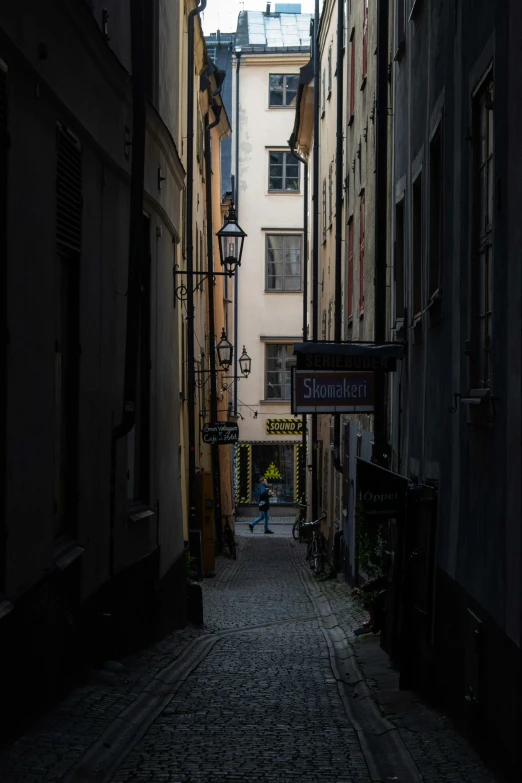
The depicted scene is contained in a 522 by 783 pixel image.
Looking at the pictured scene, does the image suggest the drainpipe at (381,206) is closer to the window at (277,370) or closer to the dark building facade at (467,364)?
the dark building facade at (467,364)

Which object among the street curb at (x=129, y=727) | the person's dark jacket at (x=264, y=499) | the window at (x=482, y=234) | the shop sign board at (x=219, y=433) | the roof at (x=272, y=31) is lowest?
the person's dark jacket at (x=264, y=499)

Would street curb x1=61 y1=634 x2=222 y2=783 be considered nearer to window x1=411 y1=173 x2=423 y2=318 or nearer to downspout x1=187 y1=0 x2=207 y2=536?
window x1=411 y1=173 x2=423 y2=318

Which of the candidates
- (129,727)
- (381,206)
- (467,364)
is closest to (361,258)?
(381,206)

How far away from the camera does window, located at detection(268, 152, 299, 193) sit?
46.4 meters

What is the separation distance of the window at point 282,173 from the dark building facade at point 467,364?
3450cm

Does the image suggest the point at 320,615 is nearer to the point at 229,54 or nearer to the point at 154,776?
the point at 154,776

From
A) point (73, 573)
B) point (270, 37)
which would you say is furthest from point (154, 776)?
point (270, 37)

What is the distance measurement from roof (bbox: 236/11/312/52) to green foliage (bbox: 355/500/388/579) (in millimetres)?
37113

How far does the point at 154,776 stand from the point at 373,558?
5998 mm

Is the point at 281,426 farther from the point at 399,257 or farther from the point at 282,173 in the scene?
the point at 399,257

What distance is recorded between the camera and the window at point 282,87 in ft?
153

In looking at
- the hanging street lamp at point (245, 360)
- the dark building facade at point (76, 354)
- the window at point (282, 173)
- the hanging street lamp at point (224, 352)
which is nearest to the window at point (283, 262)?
the window at point (282, 173)

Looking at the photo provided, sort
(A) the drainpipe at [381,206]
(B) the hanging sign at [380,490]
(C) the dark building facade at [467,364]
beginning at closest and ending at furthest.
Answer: (C) the dark building facade at [467,364]
(B) the hanging sign at [380,490]
(A) the drainpipe at [381,206]

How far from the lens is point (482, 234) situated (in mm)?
7621
